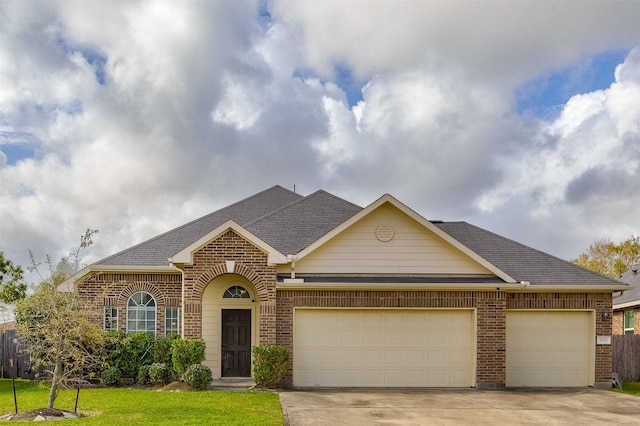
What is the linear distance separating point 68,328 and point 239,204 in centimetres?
1137

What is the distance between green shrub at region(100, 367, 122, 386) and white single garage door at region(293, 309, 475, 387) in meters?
4.96

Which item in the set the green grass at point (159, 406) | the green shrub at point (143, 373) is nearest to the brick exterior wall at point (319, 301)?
the green shrub at point (143, 373)

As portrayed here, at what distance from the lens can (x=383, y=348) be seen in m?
18.3

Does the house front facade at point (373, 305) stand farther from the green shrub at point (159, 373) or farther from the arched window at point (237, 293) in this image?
the green shrub at point (159, 373)

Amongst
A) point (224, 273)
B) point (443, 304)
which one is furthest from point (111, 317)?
point (443, 304)

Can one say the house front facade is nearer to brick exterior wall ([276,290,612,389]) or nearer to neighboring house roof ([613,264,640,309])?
brick exterior wall ([276,290,612,389])

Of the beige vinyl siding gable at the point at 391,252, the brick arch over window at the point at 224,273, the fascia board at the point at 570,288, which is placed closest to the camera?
the brick arch over window at the point at 224,273

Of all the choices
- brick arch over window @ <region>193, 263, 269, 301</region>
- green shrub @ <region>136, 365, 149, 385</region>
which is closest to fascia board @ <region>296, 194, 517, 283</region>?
brick arch over window @ <region>193, 263, 269, 301</region>

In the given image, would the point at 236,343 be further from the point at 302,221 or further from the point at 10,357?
the point at 10,357

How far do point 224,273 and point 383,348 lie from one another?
4.97m

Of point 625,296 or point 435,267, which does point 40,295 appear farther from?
point 625,296

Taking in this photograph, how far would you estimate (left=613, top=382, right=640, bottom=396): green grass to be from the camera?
1892cm

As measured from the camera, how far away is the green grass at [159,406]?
11.9m

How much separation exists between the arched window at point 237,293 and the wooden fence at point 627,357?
1291 centimetres
